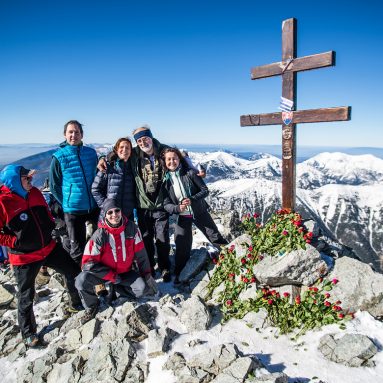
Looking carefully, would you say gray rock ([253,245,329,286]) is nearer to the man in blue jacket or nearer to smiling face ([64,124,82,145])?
the man in blue jacket

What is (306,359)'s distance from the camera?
544 centimetres

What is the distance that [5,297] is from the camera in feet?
29.6

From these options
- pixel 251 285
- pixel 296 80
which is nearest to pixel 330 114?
pixel 296 80

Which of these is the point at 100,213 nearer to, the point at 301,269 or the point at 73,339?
the point at 73,339

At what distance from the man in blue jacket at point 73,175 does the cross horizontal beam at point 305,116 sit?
5077 mm

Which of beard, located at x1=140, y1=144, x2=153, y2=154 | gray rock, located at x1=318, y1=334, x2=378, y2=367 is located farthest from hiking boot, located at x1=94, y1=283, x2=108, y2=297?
gray rock, located at x1=318, y1=334, x2=378, y2=367

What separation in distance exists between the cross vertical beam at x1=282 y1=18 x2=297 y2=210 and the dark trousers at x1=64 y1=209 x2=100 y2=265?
19.5ft

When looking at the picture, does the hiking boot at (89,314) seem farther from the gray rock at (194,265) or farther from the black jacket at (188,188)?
the black jacket at (188,188)

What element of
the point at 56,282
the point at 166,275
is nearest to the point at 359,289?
the point at 166,275

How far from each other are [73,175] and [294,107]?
6.69 meters

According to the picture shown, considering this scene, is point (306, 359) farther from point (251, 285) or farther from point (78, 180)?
point (78, 180)

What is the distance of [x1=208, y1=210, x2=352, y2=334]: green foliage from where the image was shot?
6.24 metres

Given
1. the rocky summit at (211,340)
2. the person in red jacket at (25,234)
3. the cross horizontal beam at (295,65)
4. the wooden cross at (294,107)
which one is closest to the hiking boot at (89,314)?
the rocky summit at (211,340)

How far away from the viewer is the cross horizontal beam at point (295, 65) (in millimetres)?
7136
